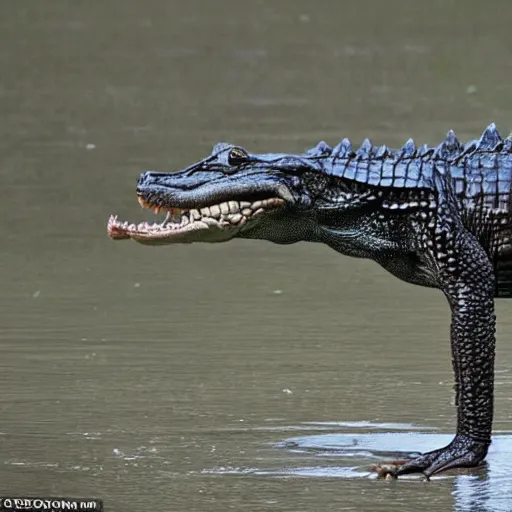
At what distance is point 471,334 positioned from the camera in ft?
18.1

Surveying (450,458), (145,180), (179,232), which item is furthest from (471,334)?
(145,180)

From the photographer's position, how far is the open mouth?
5.64 metres

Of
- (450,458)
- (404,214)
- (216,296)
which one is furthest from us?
(216,296)

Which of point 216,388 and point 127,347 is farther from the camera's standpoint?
point 127,347

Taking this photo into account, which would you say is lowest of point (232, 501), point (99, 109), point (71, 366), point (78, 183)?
point (232, 501)

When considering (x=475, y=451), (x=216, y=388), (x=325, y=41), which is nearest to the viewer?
(x=475, y=451)

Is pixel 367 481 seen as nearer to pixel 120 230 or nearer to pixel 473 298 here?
pixel 473 298

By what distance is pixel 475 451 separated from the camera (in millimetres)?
5520

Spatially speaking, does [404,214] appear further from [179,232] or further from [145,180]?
[145,180]

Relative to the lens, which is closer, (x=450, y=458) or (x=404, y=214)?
(x=450, y=458)

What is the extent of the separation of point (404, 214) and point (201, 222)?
0.73 meters

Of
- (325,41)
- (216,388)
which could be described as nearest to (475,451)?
(216,388)

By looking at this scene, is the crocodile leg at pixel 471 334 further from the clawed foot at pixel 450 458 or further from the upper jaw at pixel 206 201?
the upper jaw at pixel 206 201

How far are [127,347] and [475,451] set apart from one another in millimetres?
2184
